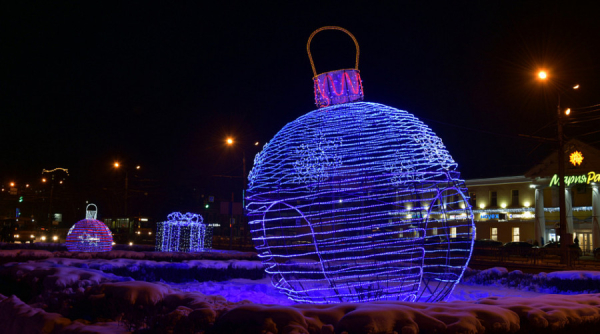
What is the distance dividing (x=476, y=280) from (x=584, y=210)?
31480 mm

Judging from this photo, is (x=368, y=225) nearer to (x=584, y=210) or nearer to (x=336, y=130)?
(x=336, y=130)

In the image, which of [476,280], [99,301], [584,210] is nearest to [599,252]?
[584,210]

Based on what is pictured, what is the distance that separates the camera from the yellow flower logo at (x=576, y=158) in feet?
107

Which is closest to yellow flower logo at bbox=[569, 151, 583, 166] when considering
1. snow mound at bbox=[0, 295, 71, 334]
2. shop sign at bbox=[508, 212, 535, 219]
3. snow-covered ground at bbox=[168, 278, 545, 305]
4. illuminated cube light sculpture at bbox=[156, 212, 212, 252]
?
shop sign at bbox=[508, 212, 535, 219]

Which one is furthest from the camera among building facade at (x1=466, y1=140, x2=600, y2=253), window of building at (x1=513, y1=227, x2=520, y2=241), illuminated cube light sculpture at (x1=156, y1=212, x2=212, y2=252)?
window of building at (x1=513, y1=227, x2=520, y2=241)

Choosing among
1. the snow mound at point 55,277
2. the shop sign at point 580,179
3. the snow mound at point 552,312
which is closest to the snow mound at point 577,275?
the snow mound at point 552,312

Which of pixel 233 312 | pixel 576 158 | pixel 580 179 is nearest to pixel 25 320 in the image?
pixel 233 312

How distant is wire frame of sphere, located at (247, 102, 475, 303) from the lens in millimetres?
5699

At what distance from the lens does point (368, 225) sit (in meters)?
5.66

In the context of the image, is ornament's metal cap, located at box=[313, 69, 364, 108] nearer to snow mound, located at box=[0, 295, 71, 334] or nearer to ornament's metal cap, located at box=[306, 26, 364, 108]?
ornament's metal cap, located at box=[306, 26, 364, 108]

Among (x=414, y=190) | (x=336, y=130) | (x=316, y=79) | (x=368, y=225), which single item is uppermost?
(x=316, y=79)

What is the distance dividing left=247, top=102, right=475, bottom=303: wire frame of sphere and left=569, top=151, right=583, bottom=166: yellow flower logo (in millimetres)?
30674

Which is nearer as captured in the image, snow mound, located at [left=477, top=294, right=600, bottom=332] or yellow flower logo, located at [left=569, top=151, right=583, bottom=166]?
snow mound, located at [left=477, top=294, right=600, bottom=332]

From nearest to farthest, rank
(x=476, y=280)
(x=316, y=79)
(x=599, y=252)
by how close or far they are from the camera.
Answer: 1. (x=316, y=79)
2. (x=476, y=280)
3. (x=599, y=252)
